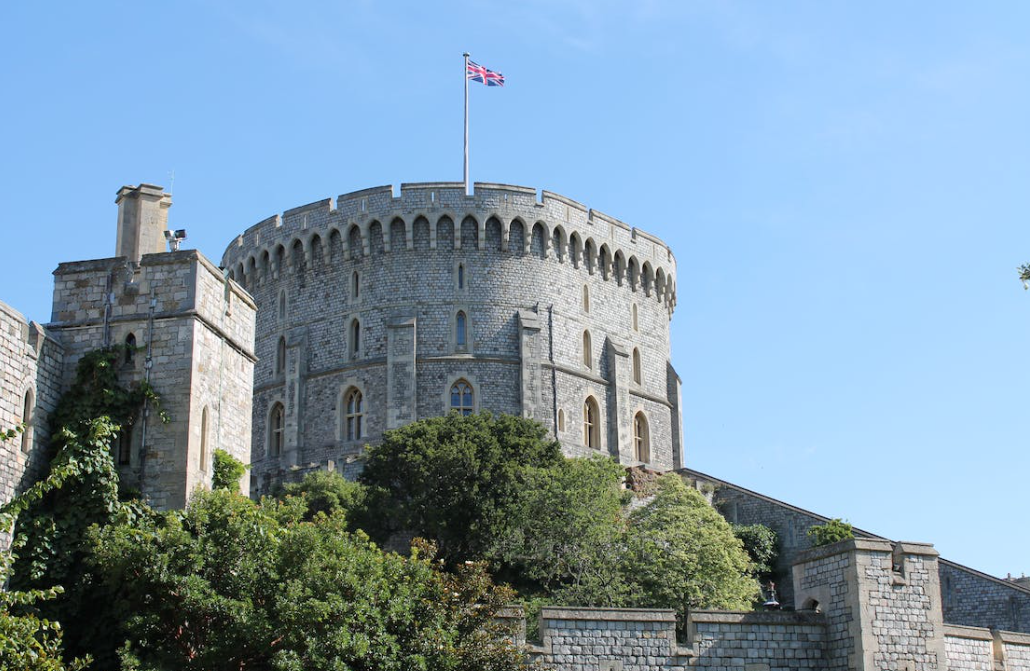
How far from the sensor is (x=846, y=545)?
25.2m

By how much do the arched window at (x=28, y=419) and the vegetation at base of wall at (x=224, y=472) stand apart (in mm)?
3333

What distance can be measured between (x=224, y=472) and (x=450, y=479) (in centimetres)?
1857

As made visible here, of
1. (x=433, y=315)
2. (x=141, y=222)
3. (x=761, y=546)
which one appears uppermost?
(x=433, y=315)

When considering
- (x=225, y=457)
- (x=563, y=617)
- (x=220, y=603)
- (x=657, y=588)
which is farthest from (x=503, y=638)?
(x=657, y=588)

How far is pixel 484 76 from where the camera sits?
2422 inches

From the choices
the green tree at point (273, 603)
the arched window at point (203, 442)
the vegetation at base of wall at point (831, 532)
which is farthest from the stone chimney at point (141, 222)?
the vegetation at base of wall at point (831, 532)

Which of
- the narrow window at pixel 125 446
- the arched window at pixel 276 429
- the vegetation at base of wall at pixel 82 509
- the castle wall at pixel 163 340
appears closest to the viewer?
the vegetation at base of wall at pixel 82 509

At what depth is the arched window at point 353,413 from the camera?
59219 millimetres

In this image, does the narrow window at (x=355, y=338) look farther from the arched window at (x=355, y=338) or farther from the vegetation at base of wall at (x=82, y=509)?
the vegetation at base of wall at (x=82, y=509)

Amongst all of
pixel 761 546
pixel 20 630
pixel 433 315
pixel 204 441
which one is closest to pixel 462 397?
pixel 433 315

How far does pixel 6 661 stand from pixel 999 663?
Answer: 57.4 feet

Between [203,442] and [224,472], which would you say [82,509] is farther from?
[224,472]

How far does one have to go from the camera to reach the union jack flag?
2419 inches

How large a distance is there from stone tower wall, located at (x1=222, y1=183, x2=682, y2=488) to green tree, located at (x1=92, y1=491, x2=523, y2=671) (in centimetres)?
3321
